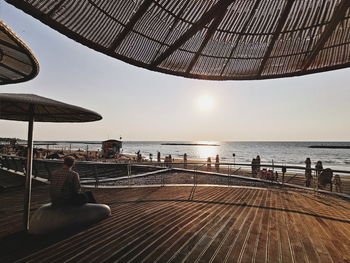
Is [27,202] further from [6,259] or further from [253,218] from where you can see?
[253,218]

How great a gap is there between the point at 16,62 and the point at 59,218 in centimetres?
321

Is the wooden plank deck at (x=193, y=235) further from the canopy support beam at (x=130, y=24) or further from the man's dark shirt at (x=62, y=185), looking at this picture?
the canopy support beam at (x=130, y=24)

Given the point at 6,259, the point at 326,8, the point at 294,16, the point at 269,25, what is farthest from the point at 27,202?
the point at 326,8

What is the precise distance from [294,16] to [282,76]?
1.10 m

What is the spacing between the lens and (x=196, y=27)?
9.91ft

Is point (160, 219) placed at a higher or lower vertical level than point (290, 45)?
lower

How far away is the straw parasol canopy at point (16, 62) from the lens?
8.07 ft

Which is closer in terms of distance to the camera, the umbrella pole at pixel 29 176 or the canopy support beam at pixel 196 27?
the canopy support beam at pixel 196 27

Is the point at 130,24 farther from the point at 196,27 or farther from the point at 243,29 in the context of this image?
the point at 243,29

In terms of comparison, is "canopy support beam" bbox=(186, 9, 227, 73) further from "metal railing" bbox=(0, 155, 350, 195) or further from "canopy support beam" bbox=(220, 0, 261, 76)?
"metal railing" bbox=(0, 155, 350, 195)

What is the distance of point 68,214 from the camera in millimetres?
4258

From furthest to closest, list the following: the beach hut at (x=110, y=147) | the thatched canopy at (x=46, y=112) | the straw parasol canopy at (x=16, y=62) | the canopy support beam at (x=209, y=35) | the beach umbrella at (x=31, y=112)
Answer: the beach hut at (x=110, y=147) → the thatched canopy at (x=46, y=112) → the beach umbrella at (x=31, y=112) → the canopy support beam at (x=209, y=35) → the straw parasol canopy at (x=16, y=62)

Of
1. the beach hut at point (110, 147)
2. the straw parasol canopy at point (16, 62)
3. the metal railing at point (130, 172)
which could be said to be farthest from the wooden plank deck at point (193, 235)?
the beach hut at point (110, 147)

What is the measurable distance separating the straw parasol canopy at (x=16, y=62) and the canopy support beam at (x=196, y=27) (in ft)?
6.22
